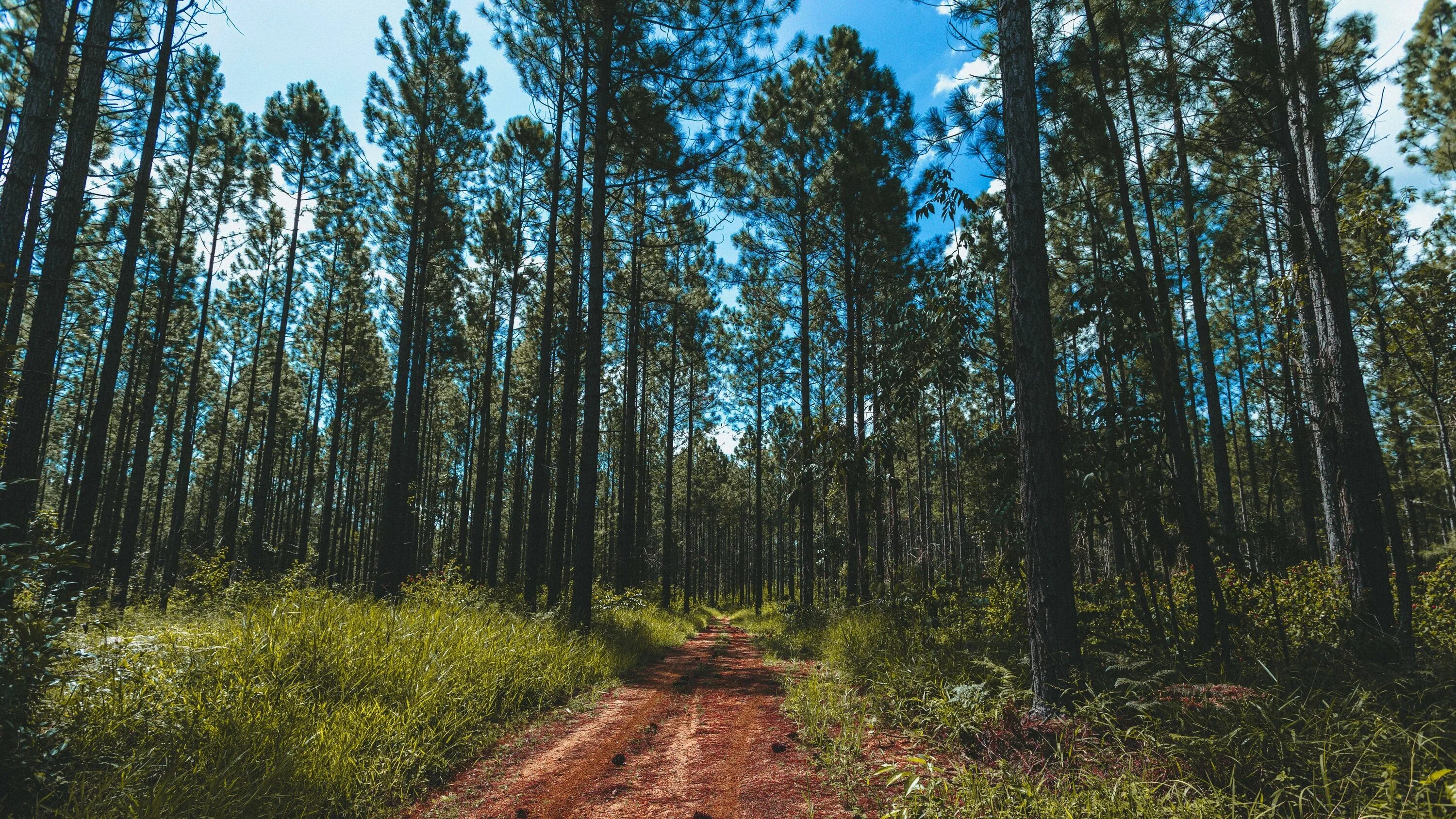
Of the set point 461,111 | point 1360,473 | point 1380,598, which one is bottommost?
point 1380,598

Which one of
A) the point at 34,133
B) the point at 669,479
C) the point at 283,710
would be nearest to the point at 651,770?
the point at 283,710

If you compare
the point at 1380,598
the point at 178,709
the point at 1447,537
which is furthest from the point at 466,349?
the point at 1447,537

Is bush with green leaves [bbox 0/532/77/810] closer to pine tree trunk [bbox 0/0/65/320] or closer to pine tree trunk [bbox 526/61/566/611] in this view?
pine tree trunk [bbox 0/0/65/320]

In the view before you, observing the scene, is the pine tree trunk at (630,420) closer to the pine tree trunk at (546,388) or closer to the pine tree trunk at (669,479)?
the pine tree trunk at (669,479)

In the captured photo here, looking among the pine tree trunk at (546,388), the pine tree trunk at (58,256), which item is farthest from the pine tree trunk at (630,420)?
the pine tree trunk at (58,256)

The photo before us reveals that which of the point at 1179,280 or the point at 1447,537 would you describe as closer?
the point at 1179,280

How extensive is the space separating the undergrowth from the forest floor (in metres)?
0.33

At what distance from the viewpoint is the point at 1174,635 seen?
5.33 m

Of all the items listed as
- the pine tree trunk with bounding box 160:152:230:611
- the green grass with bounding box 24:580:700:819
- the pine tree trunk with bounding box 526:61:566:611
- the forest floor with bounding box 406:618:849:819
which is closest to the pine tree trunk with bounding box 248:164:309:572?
the pine tree trunk with bounding box 160:152:230:611

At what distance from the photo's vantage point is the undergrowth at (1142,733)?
7.98 ft

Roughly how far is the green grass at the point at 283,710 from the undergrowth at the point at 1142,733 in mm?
2678

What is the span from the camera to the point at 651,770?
3.75 metres

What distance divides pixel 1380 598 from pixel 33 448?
14214 millimetres

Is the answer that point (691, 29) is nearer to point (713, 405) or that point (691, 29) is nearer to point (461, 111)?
point (461, 111)
